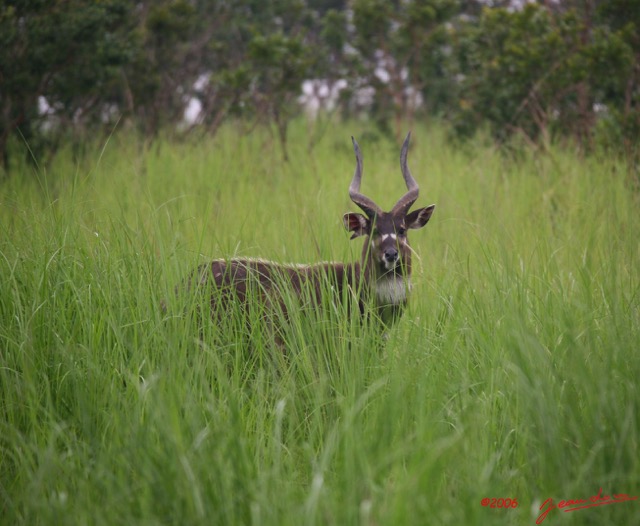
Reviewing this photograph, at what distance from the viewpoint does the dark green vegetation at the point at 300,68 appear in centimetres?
916

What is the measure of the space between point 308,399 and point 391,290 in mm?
1558

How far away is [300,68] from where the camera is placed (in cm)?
1166

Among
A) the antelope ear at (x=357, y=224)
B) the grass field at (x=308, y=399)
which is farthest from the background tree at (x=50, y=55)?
the grass field at (x=308, y=399)

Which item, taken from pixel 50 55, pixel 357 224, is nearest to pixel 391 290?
pixel 357 224

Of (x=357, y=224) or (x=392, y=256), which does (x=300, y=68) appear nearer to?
(x=357, y=224)

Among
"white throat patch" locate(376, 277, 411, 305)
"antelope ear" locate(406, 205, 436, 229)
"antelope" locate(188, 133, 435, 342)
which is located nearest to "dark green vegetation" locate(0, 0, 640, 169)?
"antelope ear" locate(406, 205, 436, 229)

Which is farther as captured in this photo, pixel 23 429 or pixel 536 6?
pixel 536 6

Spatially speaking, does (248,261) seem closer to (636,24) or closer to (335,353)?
(335,353)

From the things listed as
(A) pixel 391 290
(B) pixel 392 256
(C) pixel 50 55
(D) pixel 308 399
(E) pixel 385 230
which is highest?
(C) pixel 50 55

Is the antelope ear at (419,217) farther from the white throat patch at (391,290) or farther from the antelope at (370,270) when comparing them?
the white throat patch at (391,290)

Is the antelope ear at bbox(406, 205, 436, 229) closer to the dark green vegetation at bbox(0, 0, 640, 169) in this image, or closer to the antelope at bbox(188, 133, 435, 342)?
the antelope at bbox(188, 133, 435, 342)

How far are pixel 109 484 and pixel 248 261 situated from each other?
2.15 metres

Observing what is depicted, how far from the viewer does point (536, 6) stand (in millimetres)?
10961

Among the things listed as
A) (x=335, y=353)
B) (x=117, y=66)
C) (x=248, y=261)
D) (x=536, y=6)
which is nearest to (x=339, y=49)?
(x=536, y=6)
